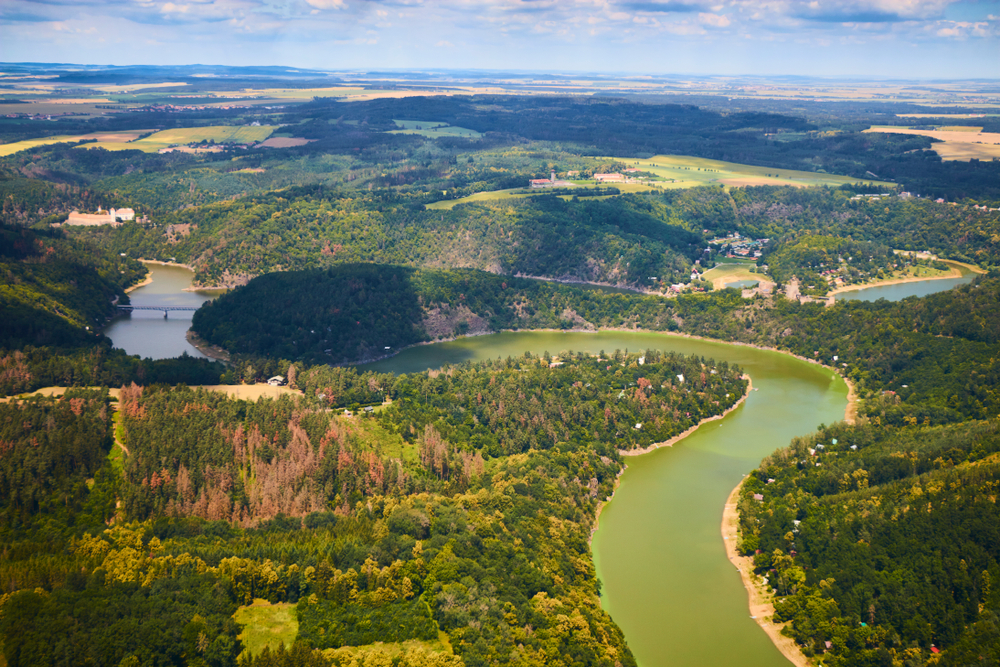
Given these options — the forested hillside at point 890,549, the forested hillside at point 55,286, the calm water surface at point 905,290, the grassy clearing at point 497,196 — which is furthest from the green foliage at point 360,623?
the grassy clearing at point 497,196

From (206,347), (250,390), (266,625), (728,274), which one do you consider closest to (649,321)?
(728,274)

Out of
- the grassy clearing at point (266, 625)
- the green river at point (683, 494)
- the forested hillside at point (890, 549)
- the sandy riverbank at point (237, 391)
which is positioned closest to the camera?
the grassy clearing at point (266, 625)

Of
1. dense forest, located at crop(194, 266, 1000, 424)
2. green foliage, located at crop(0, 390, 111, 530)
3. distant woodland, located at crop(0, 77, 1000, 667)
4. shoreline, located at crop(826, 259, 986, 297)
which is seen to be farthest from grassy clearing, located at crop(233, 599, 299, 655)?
shoreline, located at crop(826, 259, 986, 297)

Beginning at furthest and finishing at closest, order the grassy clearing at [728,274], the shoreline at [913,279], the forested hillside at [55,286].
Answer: the grassy clearing at [728,274] → the shoreline at [913,279] → the forested hillside at [55,286]

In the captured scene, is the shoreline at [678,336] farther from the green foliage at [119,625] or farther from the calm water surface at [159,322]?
the green foliage at [119,625]

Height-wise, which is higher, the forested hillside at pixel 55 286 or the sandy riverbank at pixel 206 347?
the forested hillside at pixel 55 286

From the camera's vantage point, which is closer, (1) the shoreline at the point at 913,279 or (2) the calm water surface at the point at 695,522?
(2) the calm water surface at the point at 695,522

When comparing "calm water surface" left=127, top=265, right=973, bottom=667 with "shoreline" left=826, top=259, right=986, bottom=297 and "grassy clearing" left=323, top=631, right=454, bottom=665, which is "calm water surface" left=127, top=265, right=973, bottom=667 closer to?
"grassy clearing" left=323, top=631, right=454, bottom=665

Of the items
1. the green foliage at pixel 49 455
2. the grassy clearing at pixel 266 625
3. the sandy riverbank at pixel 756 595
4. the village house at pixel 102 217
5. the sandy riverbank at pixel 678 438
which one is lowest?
the sandy riverbank at pixel 756 595
